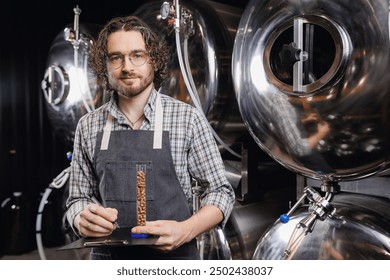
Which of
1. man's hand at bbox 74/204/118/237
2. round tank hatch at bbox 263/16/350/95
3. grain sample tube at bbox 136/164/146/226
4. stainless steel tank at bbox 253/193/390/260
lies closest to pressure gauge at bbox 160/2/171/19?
round tank hatch at bbox 263/16/350/95

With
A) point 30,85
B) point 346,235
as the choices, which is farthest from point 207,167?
point 30,85

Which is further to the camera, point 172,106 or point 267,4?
point 172,106

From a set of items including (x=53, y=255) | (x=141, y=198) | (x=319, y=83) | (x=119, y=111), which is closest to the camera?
(x=319, y=83)

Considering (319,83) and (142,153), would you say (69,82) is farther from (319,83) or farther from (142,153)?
(319,83)

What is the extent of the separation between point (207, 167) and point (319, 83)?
39 centimetres

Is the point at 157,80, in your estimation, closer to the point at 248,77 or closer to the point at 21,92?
the point at 248,77

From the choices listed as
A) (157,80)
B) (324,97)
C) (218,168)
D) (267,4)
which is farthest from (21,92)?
(324,97)

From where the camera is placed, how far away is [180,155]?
1.28m

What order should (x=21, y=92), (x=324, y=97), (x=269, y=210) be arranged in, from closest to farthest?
(x=324, y=97) < (x=269, y=210) < (x=21, y=92)

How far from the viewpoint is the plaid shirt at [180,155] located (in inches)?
50.4

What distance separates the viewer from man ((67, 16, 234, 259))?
1.25 metres

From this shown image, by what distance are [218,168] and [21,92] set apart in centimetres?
80

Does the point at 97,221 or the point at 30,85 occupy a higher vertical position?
the point at 30,85
